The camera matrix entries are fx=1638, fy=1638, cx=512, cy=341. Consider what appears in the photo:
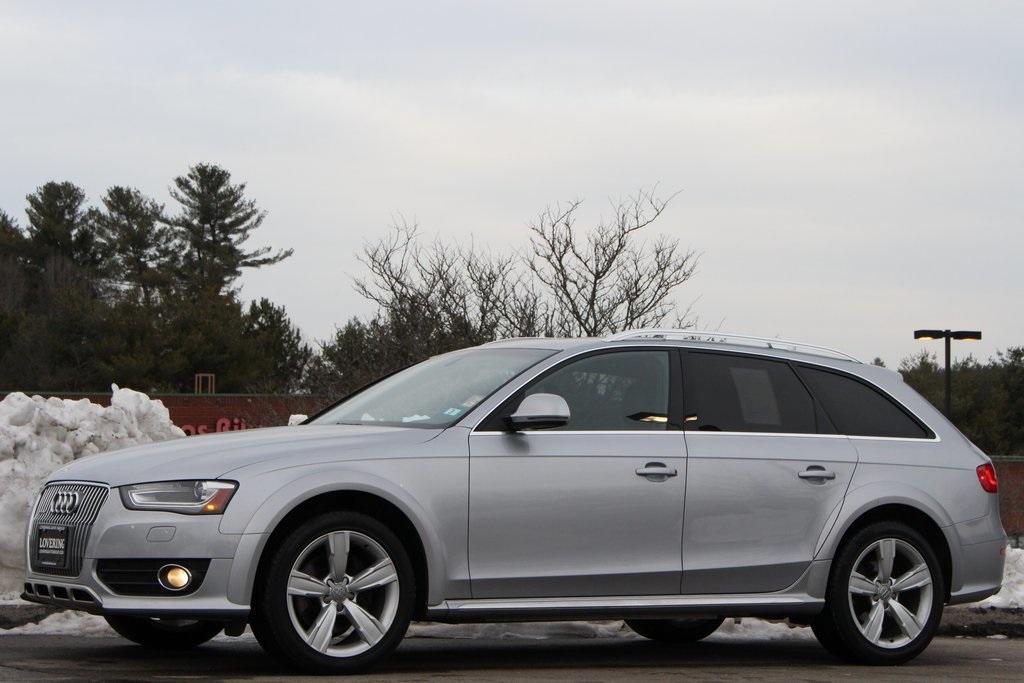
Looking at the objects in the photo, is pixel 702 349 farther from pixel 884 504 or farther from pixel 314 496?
pixel 314 496

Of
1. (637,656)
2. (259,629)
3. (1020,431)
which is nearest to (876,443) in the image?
(637,656)

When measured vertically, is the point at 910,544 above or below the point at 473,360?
below

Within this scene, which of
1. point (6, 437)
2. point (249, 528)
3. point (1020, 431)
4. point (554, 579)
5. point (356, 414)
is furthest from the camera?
point (1020, 431)

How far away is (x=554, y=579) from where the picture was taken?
7.68 m

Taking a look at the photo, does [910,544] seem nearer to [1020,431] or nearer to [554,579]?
[554,579]

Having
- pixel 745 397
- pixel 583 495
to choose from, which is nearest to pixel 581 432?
pixel 583 495

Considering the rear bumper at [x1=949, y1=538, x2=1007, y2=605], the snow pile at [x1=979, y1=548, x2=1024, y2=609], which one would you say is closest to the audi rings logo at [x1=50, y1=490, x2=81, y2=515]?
the rear bumper at [x1=949, y1=538, x2=1007, y2=605]

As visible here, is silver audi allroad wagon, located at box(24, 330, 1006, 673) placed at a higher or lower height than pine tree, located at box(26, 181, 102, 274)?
lower

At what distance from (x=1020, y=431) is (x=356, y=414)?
68.6m

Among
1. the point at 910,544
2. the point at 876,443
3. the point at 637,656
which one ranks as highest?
the point at 876,443

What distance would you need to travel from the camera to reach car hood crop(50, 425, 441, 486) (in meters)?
7.12

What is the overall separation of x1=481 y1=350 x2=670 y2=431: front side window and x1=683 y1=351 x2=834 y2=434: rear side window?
158 mm

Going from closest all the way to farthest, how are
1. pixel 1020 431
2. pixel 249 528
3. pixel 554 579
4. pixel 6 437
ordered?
pixel 249 528 → pixel 554 579 → pixel 6 437 → pixel 1020 431

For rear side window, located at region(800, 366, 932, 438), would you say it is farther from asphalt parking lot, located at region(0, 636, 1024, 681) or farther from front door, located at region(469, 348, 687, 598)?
A: asphalt parking lot, located at region(0, 636, 1024, 681)
